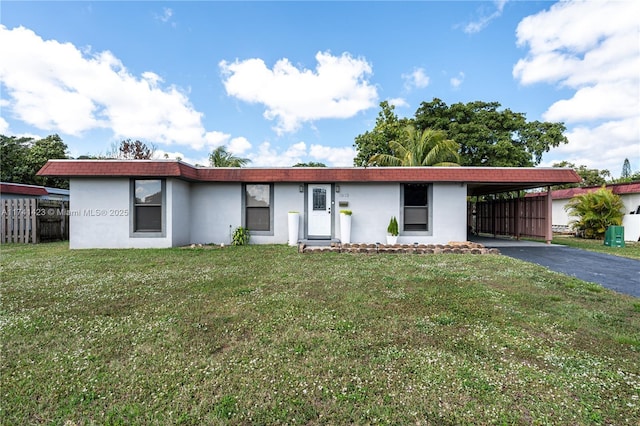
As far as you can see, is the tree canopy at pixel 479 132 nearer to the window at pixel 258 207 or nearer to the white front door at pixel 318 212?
the white front door at pixel 318 212

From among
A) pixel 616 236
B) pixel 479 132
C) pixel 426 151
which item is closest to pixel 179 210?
pixel 426 151

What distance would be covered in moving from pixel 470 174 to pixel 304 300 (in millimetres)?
7508

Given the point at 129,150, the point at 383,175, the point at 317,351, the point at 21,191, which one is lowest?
the point at 317,351

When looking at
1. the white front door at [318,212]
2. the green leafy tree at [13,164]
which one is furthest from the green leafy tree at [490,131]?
the green leafy tree at [13,164]

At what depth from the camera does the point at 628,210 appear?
1295 centimetres

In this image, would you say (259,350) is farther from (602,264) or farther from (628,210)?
(628,210)

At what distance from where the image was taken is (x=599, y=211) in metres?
12.5

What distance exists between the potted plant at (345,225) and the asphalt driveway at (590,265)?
15.2 feet

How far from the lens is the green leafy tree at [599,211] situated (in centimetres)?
1220

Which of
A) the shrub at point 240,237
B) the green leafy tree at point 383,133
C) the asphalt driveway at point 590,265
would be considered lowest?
the asphalt driveway at point 590,265

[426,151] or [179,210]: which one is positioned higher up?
[426,151]

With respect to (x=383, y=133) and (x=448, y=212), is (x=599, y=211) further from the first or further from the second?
(x=383, y=133)

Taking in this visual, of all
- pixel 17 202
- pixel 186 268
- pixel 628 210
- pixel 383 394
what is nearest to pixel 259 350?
pixel 383 394

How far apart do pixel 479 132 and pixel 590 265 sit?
15884mm
